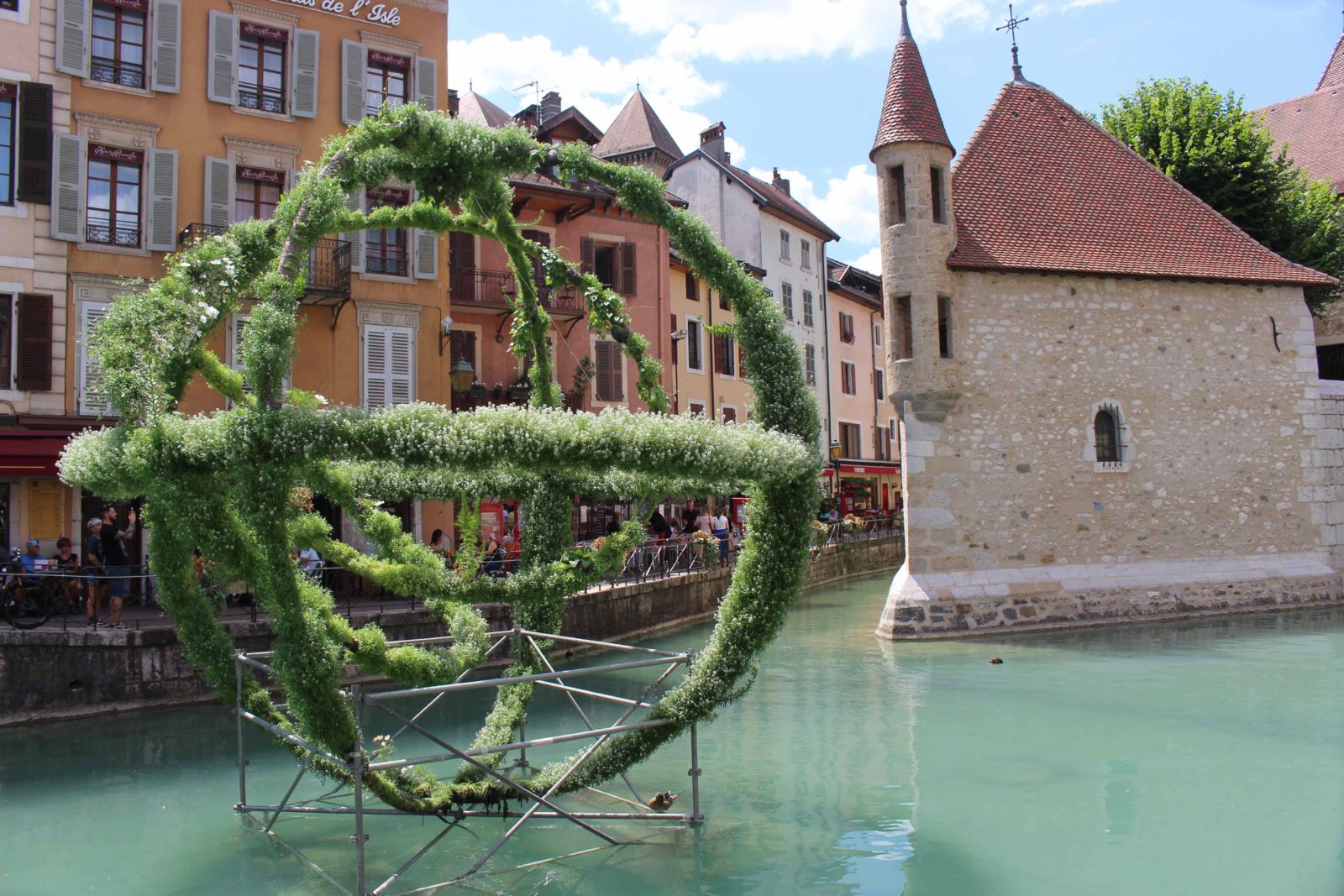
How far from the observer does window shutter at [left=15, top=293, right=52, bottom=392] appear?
663 inches

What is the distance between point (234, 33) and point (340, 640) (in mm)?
17106

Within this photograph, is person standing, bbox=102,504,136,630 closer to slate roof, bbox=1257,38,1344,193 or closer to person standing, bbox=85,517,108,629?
person standing, bbox=85,517,108,629

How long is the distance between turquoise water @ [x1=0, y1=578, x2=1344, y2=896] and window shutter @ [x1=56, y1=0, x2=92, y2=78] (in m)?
11.5

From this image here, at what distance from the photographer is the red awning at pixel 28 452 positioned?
1583cm

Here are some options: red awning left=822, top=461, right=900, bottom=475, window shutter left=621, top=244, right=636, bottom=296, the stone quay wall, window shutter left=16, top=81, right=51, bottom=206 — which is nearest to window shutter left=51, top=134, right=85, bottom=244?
window shutter left=16, top=81, right=51, bottom=206

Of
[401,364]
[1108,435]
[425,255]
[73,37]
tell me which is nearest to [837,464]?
[1108,435]

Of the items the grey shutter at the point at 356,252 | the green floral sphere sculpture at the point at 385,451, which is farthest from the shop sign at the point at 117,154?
the green floral sphere sculpture at the point at 385,451

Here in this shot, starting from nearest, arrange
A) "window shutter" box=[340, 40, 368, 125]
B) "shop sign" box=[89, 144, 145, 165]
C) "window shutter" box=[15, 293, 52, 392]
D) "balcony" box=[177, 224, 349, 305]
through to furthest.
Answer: "window shutter" box=[15, 293, 52, 392], "shop sign" box=[89, 144, 145, 165], "balcony" box=[177, 224, 349, 305], "window shutter" box=[340, 40, 368, 125]

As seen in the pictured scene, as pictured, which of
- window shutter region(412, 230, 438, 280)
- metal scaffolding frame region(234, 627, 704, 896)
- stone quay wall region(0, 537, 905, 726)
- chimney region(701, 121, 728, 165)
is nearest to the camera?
metal scaffolding frame region(234, 627, 704, 896)

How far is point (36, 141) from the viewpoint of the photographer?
1719cm

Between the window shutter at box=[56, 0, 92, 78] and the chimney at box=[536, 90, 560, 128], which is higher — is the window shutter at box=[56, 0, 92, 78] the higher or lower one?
the lower one

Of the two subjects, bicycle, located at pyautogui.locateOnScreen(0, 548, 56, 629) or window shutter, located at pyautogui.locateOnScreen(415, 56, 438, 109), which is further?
window shutter, located at pyautogui.locateOnScreen(415, 56, 438, 109)

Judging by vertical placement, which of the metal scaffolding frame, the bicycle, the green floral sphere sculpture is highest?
the green floral sphere sculpture

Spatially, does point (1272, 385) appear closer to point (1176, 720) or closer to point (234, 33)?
point (1176, 720)
